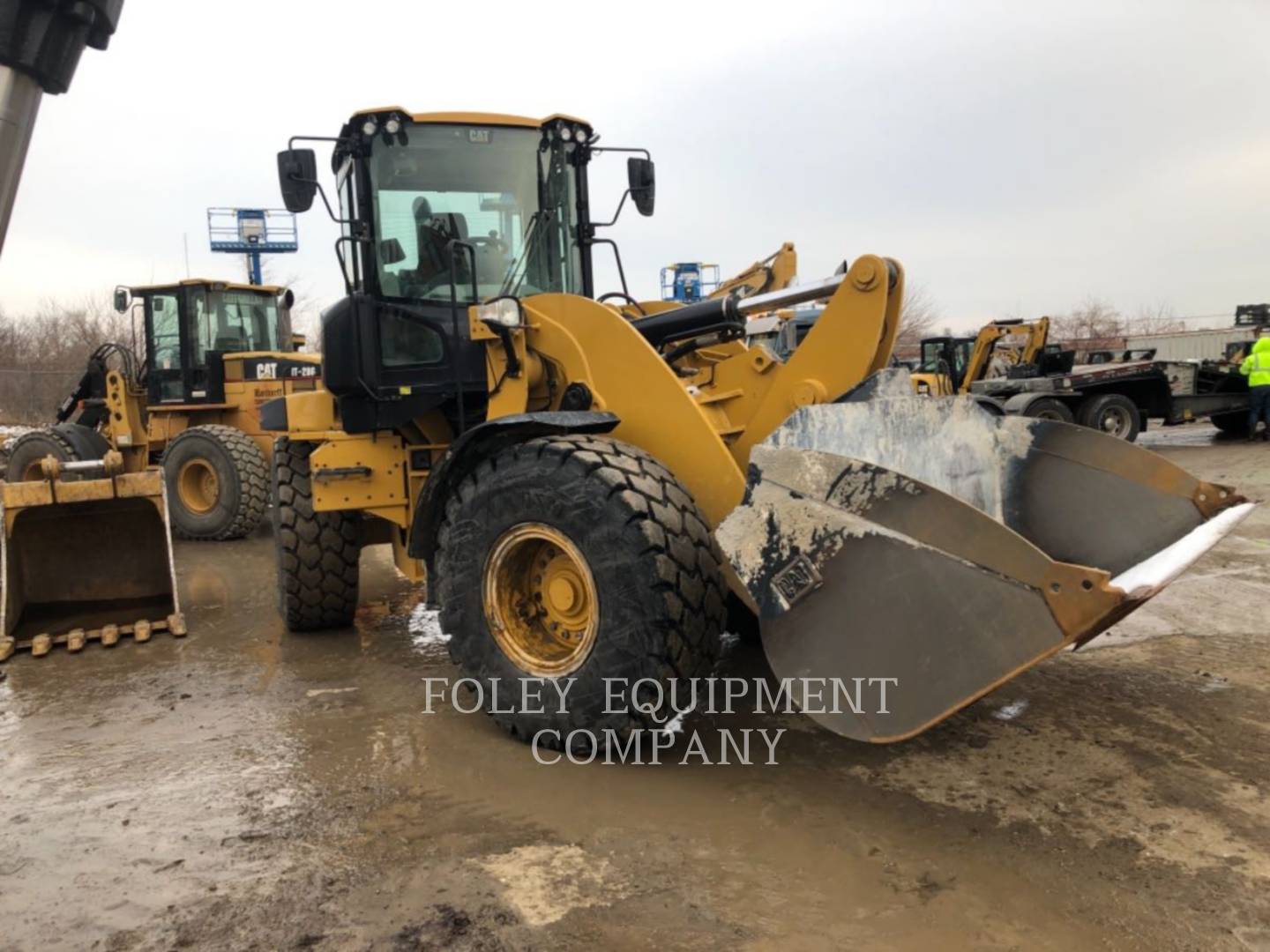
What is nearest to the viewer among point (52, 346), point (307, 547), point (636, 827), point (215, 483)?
point (636, 827)

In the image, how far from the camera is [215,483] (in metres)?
9.40

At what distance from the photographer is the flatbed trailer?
1402 cm

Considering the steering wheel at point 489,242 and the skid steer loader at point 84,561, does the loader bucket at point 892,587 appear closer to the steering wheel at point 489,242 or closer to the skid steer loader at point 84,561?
the steering wheel at point 489,242

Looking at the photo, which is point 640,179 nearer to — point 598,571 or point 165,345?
point 598,571

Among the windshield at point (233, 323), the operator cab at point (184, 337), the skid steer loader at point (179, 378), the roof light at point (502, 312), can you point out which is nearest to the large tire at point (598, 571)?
the roof light at point (502, 312)

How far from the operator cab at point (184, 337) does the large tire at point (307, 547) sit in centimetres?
589

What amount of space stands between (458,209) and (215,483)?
6105 millimetres

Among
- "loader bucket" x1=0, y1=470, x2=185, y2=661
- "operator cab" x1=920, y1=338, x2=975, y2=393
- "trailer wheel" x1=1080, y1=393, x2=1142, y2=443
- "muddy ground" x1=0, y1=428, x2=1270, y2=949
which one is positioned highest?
"operator cab" x1=920, y1=338, x2=975, y2=393

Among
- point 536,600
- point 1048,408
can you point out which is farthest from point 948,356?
point 536,600

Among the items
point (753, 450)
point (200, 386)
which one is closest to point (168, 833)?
point (753, 450)

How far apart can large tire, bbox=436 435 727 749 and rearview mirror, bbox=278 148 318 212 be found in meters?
1.83

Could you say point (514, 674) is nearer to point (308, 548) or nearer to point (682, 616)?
point (682, 616)
